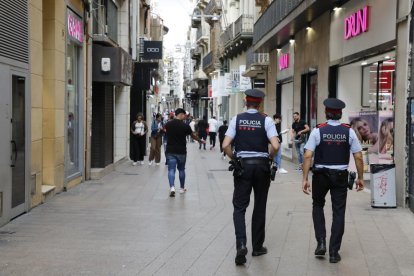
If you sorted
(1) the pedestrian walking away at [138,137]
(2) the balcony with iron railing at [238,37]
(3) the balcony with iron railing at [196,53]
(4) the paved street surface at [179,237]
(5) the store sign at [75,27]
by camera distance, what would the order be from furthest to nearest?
(3) the balcony with iron railing at [196,53]
(2) the balcony with iron railing at [238,37]
(1) the pedestrian walking away at [138,137]
(5) the store sign at [75,27]
(4) the paved street surface at [179,237]

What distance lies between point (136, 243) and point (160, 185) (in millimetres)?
6803

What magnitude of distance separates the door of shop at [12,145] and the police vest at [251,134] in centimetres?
359

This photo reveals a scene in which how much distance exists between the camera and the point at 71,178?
13.5 meters

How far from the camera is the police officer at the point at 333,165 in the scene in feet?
22.9

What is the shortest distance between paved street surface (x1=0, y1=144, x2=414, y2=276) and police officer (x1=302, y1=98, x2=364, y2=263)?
0.30 m

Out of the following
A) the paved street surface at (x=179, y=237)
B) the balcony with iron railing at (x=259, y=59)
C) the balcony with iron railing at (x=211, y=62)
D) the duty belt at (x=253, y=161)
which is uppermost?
the balcony with iron railing at (x=211, y=62)

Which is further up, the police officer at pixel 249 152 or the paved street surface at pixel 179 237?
the police officer at pixel 249 152

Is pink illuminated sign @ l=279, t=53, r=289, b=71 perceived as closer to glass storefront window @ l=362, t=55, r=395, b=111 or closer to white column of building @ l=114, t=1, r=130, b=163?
white column of building @ l=114, t=1, r=130, b=163

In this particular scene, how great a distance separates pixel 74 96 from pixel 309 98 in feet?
28.9

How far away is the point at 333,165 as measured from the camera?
7.00 metres

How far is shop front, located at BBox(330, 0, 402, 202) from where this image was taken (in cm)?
1243

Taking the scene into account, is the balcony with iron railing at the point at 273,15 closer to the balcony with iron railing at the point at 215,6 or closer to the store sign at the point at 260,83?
the store sign at the point at 260,83

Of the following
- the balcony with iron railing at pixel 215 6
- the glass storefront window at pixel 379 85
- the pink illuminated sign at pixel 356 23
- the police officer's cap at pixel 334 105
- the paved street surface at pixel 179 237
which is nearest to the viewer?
the paved street surface at pixel 179 237

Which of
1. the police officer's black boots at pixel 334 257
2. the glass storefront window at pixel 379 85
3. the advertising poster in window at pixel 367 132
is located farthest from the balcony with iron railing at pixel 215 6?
the police officer's black boots at pixel 334 257
